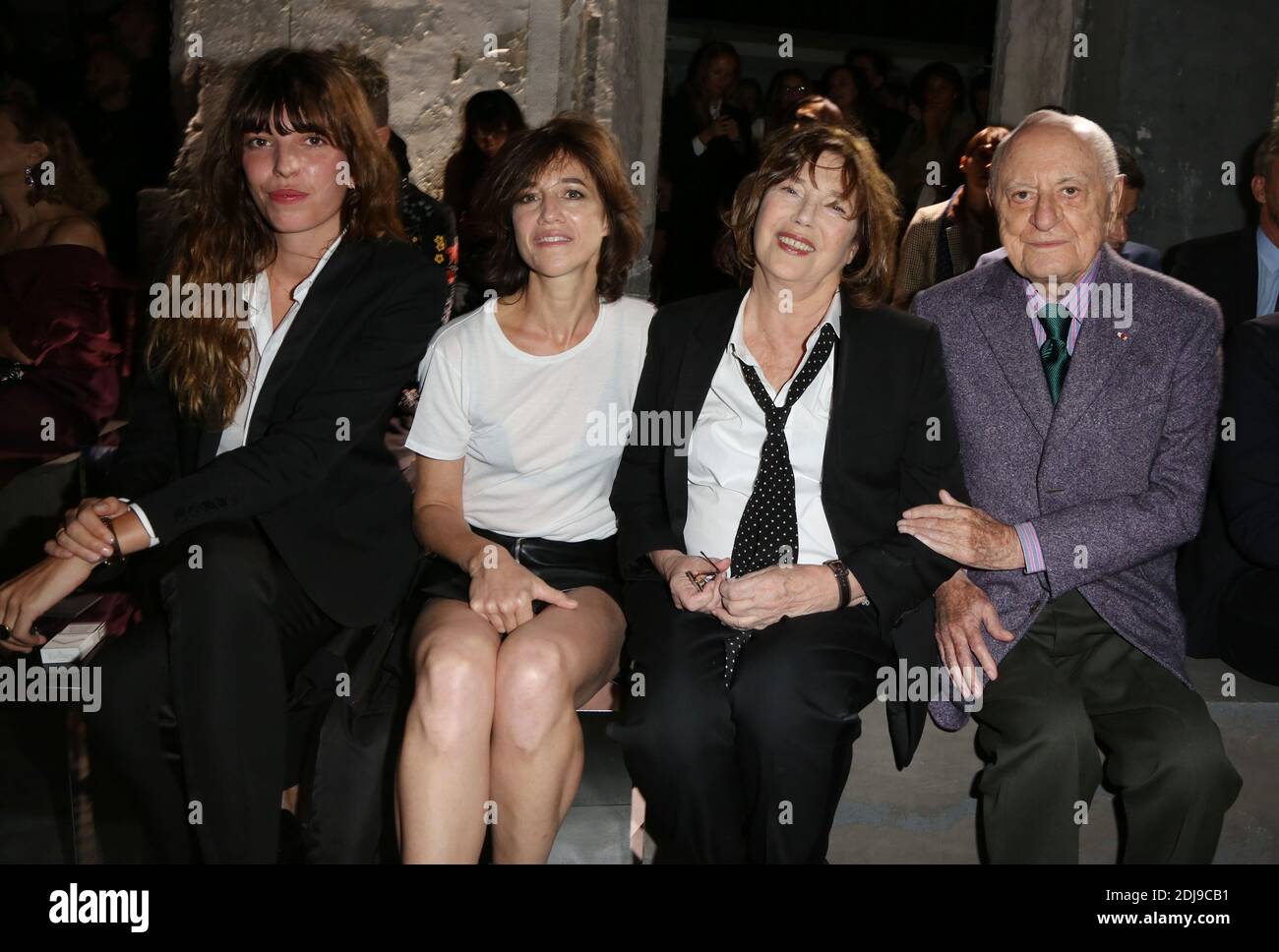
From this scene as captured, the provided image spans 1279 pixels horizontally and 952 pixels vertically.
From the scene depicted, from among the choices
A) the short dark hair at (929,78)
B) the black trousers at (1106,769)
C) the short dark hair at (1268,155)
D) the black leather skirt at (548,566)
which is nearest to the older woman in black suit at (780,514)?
the black leather skirt at (548,566)

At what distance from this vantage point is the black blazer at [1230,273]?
11.9 feet

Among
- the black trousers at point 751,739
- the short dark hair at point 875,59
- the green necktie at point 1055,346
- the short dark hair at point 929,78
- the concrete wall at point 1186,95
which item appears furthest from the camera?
the short dark hair at point 875,59

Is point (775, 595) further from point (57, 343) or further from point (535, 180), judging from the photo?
point (57, 343)

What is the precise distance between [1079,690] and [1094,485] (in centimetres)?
44

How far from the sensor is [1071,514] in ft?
8.21

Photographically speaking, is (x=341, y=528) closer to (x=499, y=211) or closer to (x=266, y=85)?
(x=499, y=211)

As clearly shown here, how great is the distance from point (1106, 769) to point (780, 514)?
0.86 m

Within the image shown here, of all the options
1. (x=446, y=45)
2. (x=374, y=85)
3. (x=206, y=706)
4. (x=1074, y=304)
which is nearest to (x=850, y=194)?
(x=1074, y=304)

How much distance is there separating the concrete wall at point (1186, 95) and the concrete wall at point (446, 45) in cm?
192

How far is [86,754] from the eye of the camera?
2633 mm

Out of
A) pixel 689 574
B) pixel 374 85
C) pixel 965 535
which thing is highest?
pixel 374 85

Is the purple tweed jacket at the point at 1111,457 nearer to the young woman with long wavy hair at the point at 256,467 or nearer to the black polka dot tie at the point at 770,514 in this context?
the black polka dot tie at the point at 770,514

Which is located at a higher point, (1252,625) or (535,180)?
(535,180)

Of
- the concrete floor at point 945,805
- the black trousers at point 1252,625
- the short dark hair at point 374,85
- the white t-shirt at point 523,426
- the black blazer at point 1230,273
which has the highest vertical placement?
the short dark hair at point 374,85
